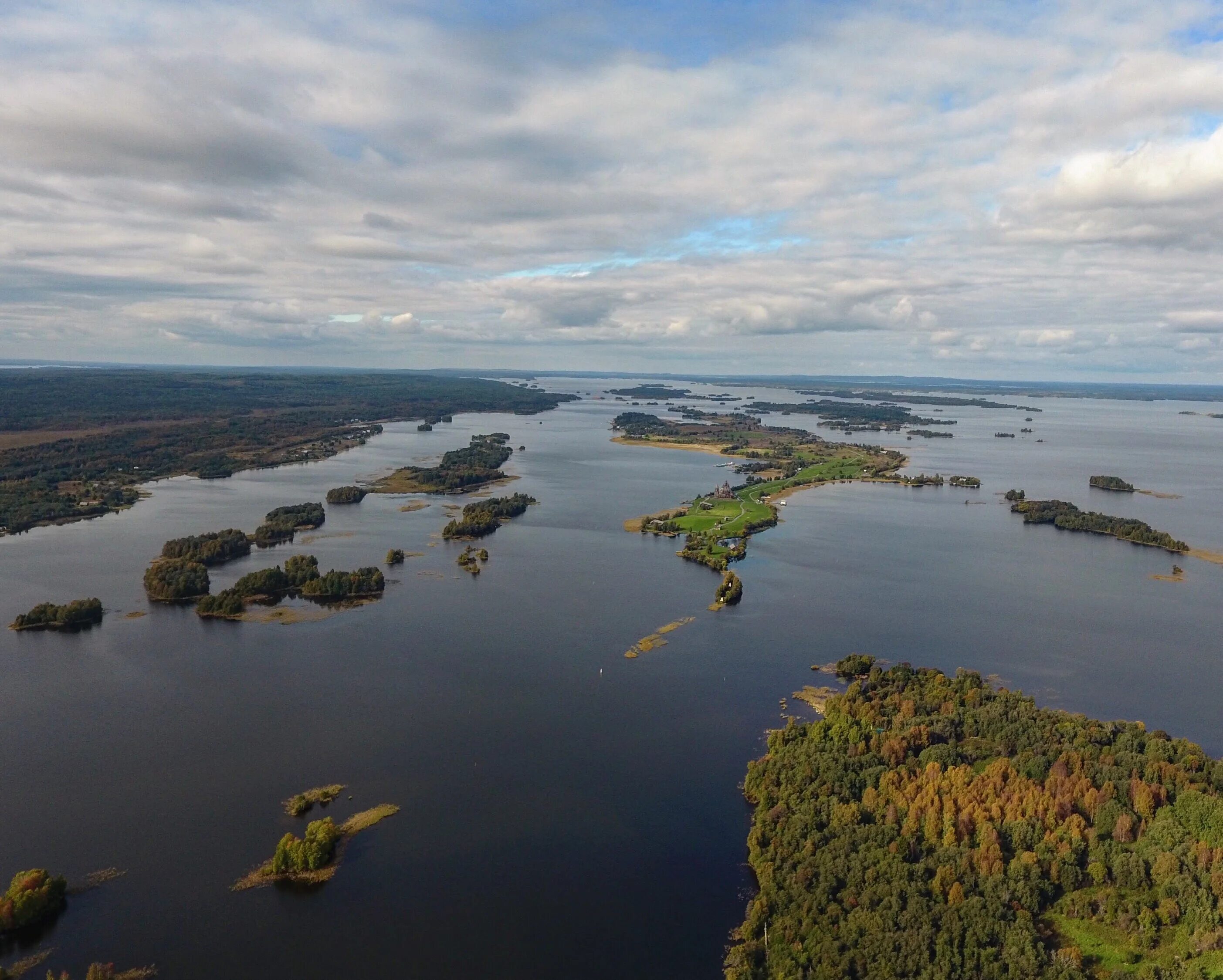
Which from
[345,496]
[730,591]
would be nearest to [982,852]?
[730,591]

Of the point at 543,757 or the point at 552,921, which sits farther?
the point at 543,757

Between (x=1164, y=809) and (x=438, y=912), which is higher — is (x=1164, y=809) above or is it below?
above

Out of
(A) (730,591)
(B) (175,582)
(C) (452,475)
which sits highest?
(C) (452,475)

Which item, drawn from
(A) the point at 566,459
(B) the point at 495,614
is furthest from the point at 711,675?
(A) the point at 566,459

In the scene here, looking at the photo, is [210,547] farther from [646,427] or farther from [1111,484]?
[646,427]

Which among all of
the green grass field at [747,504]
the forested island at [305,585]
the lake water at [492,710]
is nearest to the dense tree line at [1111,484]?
the lake water at [492,710]

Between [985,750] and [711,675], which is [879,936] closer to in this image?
[985,750]
